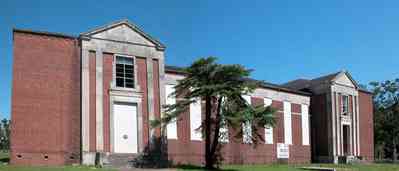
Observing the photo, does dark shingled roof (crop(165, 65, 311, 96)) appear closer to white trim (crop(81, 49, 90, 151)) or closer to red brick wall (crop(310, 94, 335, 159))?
red brick wall (crop(310, 94, 335, 159))

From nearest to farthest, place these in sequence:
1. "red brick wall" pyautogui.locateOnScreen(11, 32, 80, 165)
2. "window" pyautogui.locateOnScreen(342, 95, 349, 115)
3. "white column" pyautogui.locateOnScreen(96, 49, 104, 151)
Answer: "red brick wall" pyautogui.locateOnScreen(11, 32, 80, 165) < "white column" pyautogui.locateOnScreen(96, 49, 104, 151) < "window" pyautogui.locateOnScreen(342, 95, 349, 115)

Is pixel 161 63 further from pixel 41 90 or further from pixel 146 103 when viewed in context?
pixel 41 90

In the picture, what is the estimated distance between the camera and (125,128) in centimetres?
3488

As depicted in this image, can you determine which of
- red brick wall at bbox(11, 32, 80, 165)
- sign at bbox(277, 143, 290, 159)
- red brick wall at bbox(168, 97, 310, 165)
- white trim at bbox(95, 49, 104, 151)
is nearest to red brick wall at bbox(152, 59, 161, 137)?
red brick wall at bbox(168, 97, 310, 165)

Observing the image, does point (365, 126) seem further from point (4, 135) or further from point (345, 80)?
point (4, 135)

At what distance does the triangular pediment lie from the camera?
175 feet

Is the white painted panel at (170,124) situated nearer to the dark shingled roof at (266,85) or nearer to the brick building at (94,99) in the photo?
the brick building at (94,99)

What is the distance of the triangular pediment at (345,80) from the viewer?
175ft

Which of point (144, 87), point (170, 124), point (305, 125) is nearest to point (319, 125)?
point (305, 125)

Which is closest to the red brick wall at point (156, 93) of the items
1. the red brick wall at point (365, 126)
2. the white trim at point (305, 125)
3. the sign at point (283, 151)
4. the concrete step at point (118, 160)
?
the concrete step at point (118, 160)

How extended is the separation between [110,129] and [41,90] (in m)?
4.97

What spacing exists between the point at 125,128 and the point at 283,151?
738 inches

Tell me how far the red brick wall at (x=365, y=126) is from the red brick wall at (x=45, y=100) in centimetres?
3360

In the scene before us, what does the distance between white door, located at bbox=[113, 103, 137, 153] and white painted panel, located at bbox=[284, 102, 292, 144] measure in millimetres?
18186
